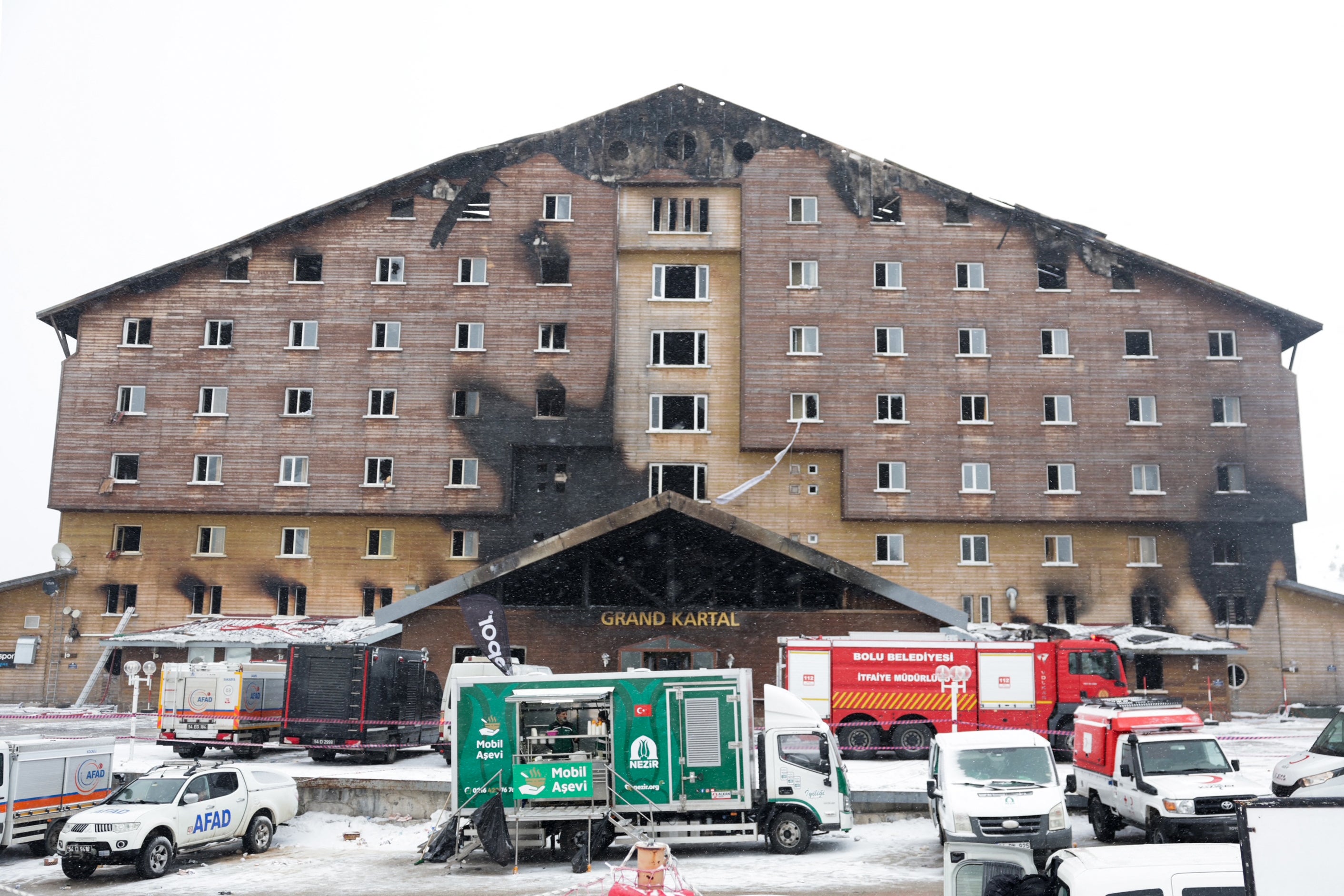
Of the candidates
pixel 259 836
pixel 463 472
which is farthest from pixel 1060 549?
pixel 259 836

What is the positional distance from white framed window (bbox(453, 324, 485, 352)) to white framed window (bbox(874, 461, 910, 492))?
18229 mm

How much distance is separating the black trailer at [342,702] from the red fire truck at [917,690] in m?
11.2

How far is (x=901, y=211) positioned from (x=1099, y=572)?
711 inches

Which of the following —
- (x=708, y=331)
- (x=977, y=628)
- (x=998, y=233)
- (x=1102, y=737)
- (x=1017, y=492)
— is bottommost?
(x=1102, y=737)

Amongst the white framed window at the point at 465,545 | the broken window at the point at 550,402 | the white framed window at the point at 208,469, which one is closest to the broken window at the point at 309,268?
the white framed window at the point at 208,469

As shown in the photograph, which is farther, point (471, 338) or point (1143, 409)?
point (471, 338)

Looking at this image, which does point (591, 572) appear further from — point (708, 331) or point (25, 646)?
point (25, 646)

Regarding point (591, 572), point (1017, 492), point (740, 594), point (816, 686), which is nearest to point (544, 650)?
point (591, 572)

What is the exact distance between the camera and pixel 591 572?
3994cm

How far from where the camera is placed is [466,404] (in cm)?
5006

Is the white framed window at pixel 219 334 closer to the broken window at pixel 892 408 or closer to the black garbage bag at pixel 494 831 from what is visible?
the broken window at pixel 892 408

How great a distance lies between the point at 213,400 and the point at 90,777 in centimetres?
2976

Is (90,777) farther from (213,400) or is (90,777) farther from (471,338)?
(213,400)

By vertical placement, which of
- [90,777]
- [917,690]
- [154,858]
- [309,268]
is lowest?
[154,858]
